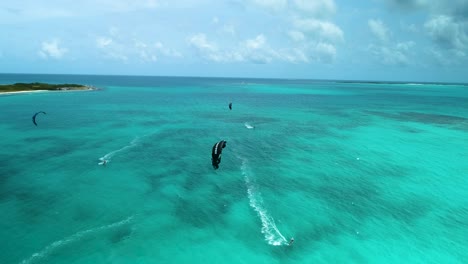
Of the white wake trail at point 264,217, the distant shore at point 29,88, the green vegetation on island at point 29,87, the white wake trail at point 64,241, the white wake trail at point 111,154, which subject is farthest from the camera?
the green vegetation on island at point 29,87

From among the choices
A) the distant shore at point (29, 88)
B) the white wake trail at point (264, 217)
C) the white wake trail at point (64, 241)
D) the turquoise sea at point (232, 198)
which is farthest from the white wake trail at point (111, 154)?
the distant shore at point (29, 88)

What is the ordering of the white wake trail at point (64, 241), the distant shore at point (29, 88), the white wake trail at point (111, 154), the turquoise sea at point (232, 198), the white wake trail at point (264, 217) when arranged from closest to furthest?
the white wake trail at point (64, 241), the turquoise sea at point (232, 198), the white wake trail at point (264, 217), the white wake trail at point (111, 154), the distant shore at point (29, 88)

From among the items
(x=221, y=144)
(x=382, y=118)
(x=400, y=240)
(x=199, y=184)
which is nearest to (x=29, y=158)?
(x=199, y=184)

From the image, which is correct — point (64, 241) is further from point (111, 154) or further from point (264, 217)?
point (111, 154)

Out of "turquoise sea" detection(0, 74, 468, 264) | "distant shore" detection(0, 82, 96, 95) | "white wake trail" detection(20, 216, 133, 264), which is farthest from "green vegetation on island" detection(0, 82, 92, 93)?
"white wake trail" detection(20, 216, 133, 264)

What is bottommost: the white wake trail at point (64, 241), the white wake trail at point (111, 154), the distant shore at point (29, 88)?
the white wake trail at point (64, 241)

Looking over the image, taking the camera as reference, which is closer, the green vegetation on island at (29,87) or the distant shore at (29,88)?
the distant shore at (29,88)

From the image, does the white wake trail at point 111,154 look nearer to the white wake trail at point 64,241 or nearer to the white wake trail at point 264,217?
the white wake trail at point 64,241

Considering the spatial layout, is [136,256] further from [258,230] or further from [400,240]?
[400,240]
